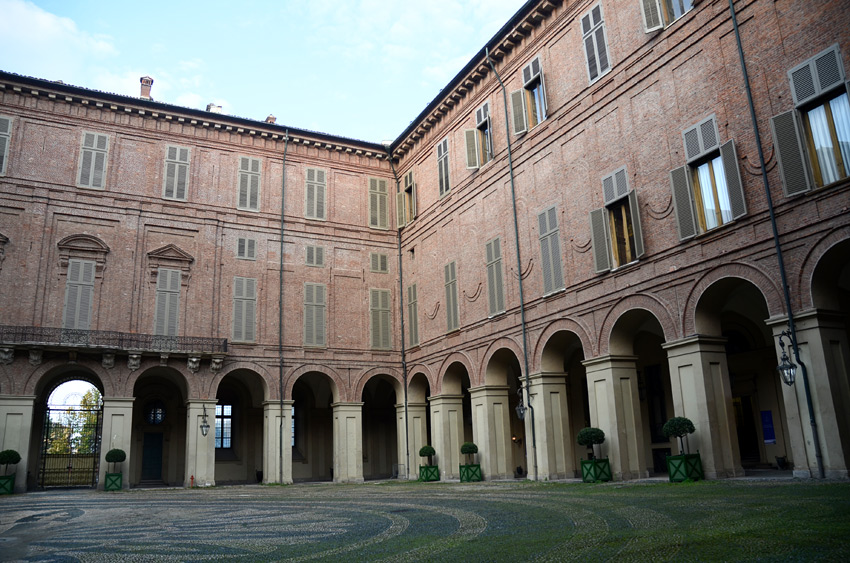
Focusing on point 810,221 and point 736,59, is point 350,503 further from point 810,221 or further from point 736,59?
point 736,59

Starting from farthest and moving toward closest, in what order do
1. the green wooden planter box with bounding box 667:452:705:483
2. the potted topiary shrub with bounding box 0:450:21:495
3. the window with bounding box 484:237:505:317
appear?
the window with bounding box 484:237:505:317 < the potted topiary shrub with bounding box 0:450:21:495 < the green wooden planter box with bounding box 667:452:705:483

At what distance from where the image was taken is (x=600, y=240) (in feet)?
63.4

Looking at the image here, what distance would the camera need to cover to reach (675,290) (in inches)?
666

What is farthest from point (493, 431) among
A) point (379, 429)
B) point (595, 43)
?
point (595, 43)

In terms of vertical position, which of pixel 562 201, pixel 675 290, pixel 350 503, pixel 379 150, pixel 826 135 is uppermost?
pixel 379 150

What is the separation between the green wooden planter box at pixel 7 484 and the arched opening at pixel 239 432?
9019 mm

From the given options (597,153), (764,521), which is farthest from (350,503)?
(597,153)

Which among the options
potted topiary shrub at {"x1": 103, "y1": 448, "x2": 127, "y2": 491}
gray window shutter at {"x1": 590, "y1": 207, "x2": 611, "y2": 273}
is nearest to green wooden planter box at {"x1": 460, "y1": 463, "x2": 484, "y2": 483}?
gray window shutter at {"x1": 590, "y1": 207, "x2": 611, "y2": 273}

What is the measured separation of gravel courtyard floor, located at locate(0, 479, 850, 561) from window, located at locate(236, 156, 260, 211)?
17.4m

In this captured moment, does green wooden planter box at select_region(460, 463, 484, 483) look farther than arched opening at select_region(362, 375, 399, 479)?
No

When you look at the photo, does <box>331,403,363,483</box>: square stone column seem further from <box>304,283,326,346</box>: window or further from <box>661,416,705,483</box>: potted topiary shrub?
<box>661,416,705,483</box>: potted topiary shrub

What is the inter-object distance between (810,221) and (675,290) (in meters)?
3.85

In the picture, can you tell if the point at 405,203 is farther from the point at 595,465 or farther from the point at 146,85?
the point at 595,465

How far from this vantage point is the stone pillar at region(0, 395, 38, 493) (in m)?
23.2
